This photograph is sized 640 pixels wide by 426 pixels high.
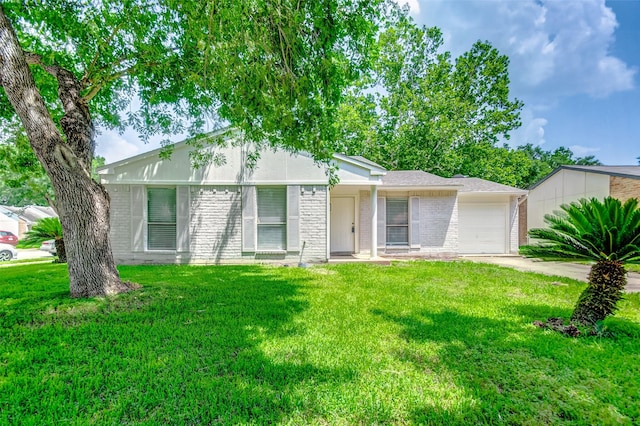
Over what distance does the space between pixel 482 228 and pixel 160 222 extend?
39.2 feet

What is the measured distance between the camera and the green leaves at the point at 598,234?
11.9 ft

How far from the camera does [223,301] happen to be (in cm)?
506

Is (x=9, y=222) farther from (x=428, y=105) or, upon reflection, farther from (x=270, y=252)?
(x=428, y=105)

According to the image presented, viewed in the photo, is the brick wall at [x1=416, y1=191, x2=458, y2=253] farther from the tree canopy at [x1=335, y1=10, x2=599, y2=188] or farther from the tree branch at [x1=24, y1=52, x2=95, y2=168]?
the tree branch at [x1=24, y1=52, x2=95, y2=168]

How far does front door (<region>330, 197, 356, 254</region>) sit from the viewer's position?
11.0 metres

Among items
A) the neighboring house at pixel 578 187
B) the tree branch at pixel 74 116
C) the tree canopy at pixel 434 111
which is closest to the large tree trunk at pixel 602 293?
the neighboring house at pixel 578 187

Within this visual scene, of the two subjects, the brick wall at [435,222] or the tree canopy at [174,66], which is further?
the brick wall at [435,222]

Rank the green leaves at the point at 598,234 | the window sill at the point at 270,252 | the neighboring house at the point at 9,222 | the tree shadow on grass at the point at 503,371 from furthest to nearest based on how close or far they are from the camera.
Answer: the neighboring house at the point at 9,222 < the window sill at the point at 270,252 < the green leaves at the point at 598,234 < the tree shadow on grass at the point at 503,371

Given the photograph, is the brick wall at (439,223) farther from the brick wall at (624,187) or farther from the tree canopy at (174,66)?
the tree canopy at (174,66)

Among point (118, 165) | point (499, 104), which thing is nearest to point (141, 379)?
point (118, 165)

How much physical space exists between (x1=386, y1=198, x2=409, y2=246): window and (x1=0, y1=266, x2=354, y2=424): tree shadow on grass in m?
6.75

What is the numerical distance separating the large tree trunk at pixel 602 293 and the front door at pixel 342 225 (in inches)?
294

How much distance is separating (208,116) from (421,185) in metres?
7.44

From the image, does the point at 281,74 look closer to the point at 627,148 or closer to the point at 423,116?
the point at 423,116
